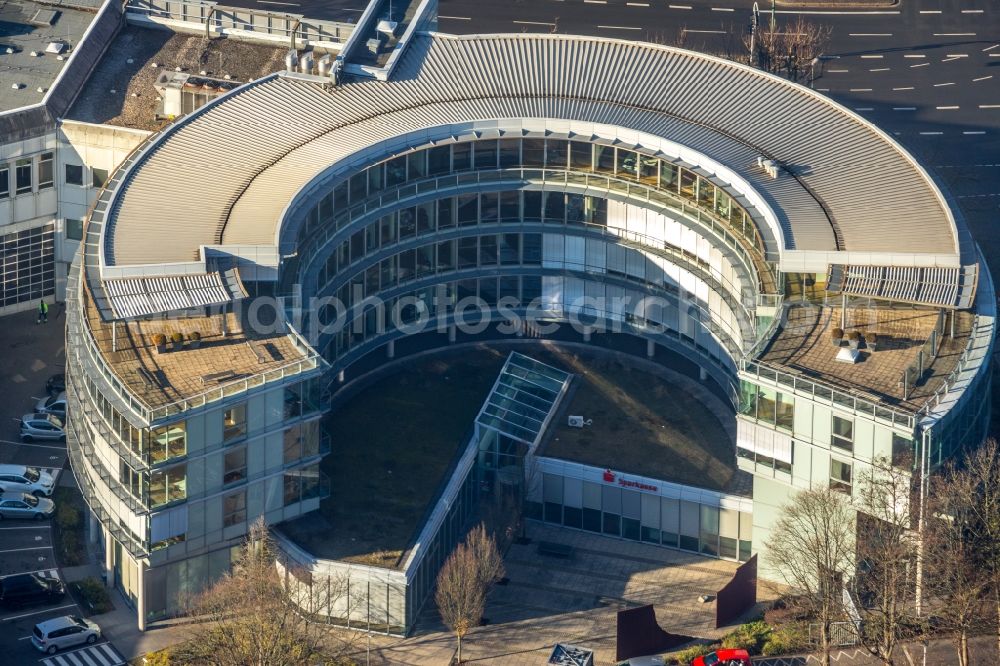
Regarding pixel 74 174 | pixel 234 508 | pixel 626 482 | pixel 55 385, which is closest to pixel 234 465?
pixel 234 508

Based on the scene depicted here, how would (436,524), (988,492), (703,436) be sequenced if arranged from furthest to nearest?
(703,436) < (436,524) < (988,492)

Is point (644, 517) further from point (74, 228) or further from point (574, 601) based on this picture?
point (74, 228)

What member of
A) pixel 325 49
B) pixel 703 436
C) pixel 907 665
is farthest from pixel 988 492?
pixel 325 49

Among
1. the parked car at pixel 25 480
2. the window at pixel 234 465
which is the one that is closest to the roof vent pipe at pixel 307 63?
the parked car at pixel 25 480

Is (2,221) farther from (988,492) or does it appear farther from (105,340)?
(988,492)

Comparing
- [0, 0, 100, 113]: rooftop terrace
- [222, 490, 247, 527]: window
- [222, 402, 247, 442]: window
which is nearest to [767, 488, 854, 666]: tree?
[222, 490, 247, 527]: window

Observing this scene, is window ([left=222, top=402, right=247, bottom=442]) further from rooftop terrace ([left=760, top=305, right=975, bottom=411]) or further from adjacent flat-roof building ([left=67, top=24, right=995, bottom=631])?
rooftop terrace ([left=760, top=305, right=975, bottom=411])
